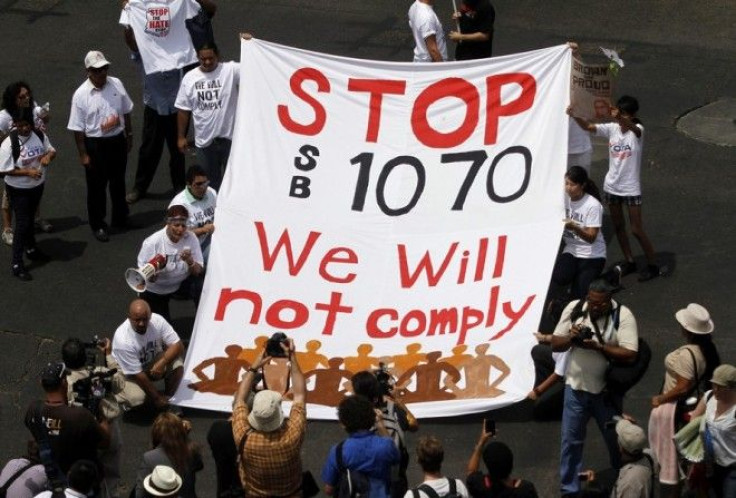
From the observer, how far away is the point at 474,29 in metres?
16.5

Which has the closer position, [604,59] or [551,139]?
[551,139]

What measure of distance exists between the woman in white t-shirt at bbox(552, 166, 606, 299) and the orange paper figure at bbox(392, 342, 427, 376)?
159 centimetres

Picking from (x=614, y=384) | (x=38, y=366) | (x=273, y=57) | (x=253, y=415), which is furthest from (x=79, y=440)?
(x=273, y=57)

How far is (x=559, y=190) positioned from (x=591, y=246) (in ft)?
1.81

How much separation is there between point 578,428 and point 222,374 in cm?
301

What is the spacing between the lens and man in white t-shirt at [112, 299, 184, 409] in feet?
40.6

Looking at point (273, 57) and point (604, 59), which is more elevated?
point (273, 57)

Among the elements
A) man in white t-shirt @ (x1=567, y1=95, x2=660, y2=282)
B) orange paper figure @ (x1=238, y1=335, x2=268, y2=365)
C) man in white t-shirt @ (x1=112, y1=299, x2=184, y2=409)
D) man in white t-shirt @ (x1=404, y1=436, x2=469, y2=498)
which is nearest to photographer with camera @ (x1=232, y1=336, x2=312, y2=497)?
man in white t-shirt @ (x1=404, y1=436, x2=469, y2=498)

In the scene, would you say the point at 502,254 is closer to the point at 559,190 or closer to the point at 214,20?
the point at 559,190

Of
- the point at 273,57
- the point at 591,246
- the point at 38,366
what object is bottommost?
the point at 38,366

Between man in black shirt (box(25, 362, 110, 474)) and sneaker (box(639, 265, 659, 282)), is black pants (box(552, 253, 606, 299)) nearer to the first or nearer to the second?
sneaker (box(639, 265, 659, 282))

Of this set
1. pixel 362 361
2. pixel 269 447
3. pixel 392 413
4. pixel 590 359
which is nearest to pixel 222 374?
pixel 362 361

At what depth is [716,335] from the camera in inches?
529

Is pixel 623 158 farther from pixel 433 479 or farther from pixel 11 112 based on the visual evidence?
pixel 11 112
